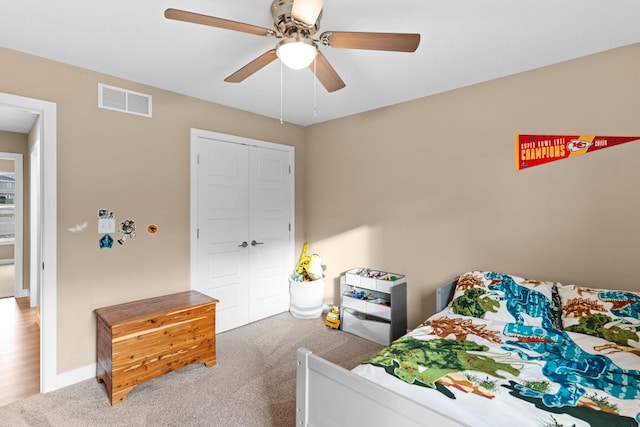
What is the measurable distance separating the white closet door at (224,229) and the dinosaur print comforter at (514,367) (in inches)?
85.4

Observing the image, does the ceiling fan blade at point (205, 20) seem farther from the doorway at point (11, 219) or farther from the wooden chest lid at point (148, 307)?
the doorway at point (11, 219)

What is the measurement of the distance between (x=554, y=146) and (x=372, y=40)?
187 cm

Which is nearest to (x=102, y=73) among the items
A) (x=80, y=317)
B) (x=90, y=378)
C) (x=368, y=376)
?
(x=80, y=317)

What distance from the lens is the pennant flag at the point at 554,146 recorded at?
7.59 ft

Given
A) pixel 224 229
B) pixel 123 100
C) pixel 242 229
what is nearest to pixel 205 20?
pixel 123 100

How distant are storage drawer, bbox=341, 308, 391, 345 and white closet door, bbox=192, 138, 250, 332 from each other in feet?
3.86

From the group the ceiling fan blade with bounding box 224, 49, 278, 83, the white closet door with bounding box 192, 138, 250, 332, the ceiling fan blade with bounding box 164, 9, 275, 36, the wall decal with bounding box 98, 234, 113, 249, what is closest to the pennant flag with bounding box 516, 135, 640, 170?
the ceiling fan blade with bounding box 224, 49, 278, 83

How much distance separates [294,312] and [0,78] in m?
3.36

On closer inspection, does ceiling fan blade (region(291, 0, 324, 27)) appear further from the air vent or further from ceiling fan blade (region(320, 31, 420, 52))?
the air vent

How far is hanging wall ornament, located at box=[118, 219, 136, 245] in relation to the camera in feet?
9.10

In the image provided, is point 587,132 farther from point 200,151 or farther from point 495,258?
point 200,151

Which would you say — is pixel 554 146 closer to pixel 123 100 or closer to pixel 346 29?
pixel 346 29

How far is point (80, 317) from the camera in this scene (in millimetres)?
2562

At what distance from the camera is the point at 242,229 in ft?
12.1
